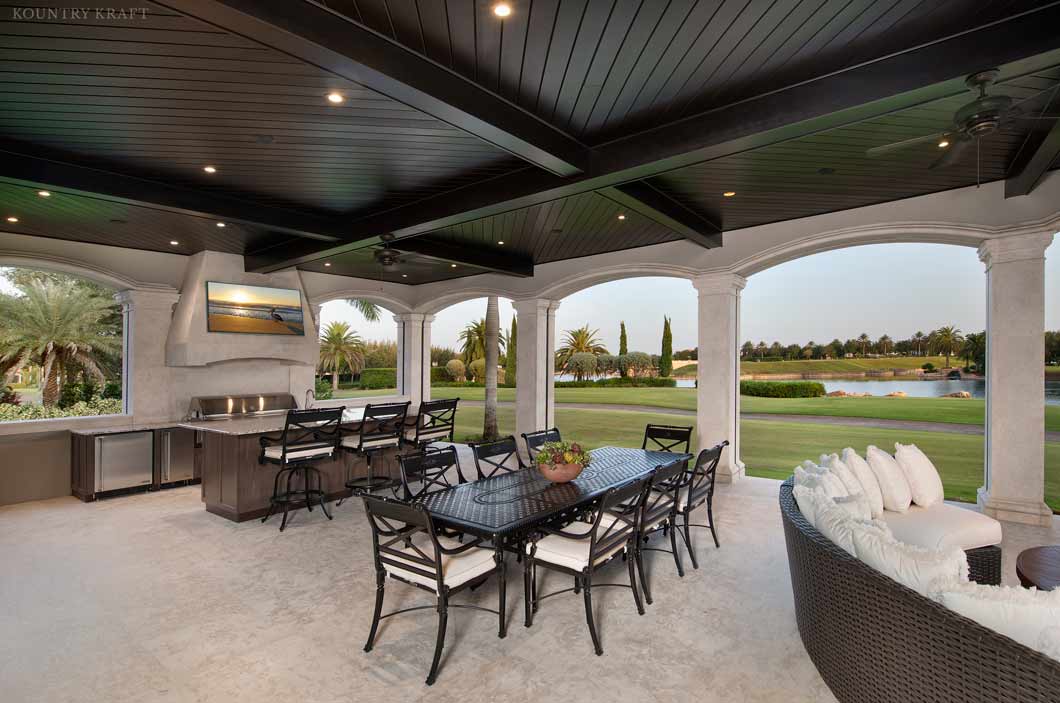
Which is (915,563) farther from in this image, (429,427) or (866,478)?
(429,427)

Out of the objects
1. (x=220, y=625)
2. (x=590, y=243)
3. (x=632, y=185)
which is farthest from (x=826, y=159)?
(x=220, y=625)

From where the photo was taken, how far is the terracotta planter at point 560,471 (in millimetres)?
3521

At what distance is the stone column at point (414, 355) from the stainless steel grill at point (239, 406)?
271cm

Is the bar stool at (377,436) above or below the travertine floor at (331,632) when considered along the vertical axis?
above

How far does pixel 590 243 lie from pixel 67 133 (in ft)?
17.2

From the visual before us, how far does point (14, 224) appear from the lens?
530 cm

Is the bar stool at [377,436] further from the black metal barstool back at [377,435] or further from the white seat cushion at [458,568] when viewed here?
the white seat cushion at [458,568]

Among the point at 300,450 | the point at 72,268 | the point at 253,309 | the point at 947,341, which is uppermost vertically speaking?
the point at 72,268

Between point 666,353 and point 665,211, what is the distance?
A: 402 inches

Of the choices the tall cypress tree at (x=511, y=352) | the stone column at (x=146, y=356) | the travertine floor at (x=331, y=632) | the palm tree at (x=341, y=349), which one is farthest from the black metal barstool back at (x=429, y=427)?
the tall cypress tree at (x=511, y=352)

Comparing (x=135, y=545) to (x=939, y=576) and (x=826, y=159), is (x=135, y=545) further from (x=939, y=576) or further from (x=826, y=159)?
(x=826, y=159)

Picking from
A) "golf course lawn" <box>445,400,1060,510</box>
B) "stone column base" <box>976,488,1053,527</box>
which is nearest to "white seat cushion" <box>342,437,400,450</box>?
"golf course lawn" <box>445,400,1060,510</box>

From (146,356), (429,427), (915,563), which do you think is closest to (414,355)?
(429,427)

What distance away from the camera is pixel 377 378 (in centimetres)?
1278
